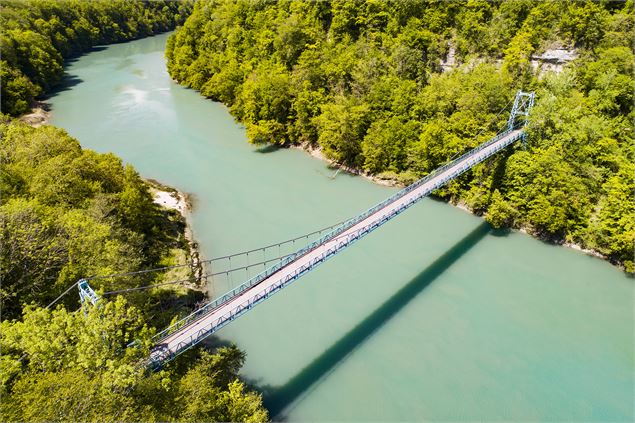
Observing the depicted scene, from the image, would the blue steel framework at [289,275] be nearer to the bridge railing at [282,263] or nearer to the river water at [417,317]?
the bridge railing at [282,263]

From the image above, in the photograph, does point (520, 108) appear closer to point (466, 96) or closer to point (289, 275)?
point (466, 96)

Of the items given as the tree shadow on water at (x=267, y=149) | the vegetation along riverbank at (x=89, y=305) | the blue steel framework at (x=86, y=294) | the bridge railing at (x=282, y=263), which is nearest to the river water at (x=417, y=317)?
the vegetation along riverbank at (x=89, y=305)

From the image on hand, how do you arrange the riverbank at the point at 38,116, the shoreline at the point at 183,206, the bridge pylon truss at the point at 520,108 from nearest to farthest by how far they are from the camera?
the shoreline at the point at 183,206
the bridge pylon truss at the point at 520,108
the riverbank at the point at 38,116

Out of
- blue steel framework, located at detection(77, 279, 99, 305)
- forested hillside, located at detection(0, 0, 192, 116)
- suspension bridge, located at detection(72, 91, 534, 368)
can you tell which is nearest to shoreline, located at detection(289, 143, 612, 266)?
suspension bridge, located at detection(72, 91, 534, 368)

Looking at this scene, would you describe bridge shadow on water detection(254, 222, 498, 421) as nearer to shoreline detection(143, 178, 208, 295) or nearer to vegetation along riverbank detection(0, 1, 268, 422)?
vegetation along riverbank detection(0, 1, 268, 422)

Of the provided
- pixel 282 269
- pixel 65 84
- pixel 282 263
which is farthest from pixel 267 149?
pixel 65 84
